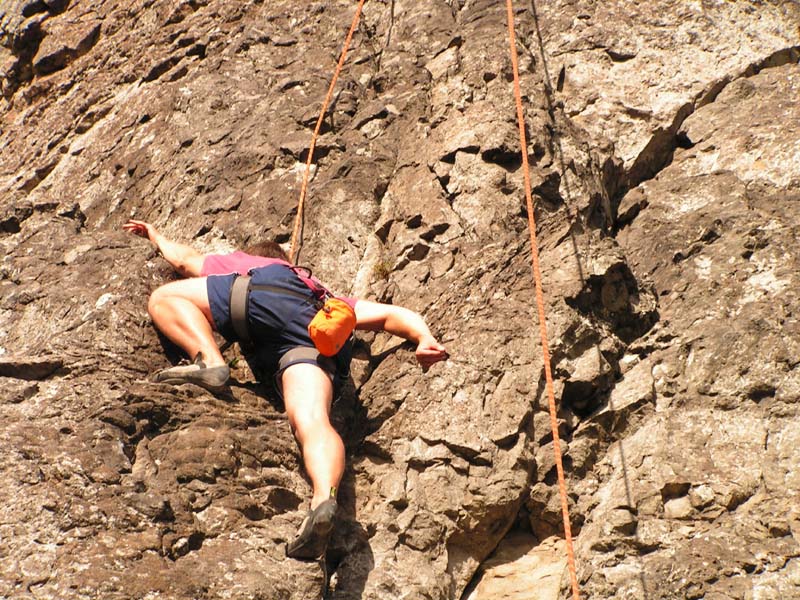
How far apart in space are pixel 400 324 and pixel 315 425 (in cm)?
106

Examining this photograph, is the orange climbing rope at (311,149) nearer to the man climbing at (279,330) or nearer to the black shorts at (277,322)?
the man climbing at (279,330)

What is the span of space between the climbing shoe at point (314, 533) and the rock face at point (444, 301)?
0.08 m

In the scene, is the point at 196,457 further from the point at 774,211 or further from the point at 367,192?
the point at 774,211

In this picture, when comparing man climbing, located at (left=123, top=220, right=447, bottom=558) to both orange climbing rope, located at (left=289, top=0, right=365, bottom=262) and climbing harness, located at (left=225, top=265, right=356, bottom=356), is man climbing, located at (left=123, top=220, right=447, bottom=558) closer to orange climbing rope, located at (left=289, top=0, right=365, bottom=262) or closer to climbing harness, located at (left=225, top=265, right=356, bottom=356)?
climbing harness, located at (left=225, top=265, right=356, bottom=356)

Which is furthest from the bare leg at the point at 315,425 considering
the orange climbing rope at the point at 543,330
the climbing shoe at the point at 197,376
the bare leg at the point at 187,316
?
the orange climbing rope at the point at 543,330

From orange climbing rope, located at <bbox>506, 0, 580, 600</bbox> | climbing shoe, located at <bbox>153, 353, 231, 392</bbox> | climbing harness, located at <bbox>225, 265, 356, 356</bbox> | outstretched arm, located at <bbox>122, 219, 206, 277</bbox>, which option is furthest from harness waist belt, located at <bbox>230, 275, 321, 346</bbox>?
orange climbing rope, located at <bbox>506, 0, 580, 600</bbox>

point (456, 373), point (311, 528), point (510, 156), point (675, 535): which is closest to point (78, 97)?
point (510, 156)

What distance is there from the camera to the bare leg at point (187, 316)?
5.93m

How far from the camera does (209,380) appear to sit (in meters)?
5.76

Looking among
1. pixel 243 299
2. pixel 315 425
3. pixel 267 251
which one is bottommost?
pixel 315 425

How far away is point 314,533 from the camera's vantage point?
4.96 meters

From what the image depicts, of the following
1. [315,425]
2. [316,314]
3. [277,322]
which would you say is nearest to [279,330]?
[277,322]

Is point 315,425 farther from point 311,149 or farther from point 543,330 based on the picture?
point 311,149

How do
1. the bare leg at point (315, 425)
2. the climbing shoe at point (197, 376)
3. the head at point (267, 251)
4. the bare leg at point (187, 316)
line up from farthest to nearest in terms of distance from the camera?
the head at point (267, 251), the bare leg at point (187, 316), the climbing shoe at point (197, 376), the bare leg at point (315, 425)
